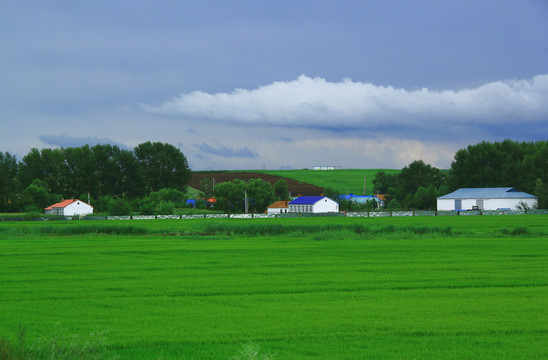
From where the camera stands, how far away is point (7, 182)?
109m

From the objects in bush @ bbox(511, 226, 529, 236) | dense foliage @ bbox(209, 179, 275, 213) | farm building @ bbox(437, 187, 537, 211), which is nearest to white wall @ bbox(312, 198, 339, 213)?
dense foliage @ bbox(209, 179, 275, 213)

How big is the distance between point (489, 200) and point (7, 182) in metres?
82.3

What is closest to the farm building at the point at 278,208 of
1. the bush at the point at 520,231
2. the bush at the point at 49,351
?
the bush at the point at 520,231

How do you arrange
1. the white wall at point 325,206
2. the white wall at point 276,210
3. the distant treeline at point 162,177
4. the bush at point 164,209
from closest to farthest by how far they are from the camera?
the bush at point 164,209, the distant treeline at point 162,177, the white wall at point 325,206, the white wall at point 276,210

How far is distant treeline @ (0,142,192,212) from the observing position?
115 meters

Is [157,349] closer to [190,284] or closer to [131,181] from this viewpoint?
[190,284]

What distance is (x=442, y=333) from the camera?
11.4 m

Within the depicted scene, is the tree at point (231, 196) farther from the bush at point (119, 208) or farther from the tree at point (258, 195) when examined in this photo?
the bush at point (119, 208)

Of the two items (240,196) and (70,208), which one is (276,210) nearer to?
(240,196)

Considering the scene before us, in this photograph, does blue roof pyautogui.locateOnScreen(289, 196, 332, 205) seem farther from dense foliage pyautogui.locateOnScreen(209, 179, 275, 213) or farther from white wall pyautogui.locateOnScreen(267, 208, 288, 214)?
dense foliage pyautogui.locateOnScreen(209, 179, 275, 213)

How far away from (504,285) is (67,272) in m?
14.5

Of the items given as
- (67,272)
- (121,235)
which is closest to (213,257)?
(67,272)

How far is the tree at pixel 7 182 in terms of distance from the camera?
106125mm

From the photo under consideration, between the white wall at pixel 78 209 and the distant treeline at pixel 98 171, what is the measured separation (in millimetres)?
8743
